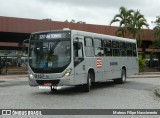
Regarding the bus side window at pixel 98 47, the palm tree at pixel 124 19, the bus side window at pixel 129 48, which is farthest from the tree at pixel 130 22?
the bus side window at pixel 98 47

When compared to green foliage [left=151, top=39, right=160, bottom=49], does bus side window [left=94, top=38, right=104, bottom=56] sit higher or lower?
lower

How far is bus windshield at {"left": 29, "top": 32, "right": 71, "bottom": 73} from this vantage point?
1744cm

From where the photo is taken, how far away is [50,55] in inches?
693

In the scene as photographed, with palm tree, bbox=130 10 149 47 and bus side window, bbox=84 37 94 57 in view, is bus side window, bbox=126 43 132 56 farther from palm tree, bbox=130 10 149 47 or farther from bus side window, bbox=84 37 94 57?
palm tree, bbox=130 10 149 47

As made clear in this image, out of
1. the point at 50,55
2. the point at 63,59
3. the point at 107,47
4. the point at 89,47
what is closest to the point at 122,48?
the point at 107,47

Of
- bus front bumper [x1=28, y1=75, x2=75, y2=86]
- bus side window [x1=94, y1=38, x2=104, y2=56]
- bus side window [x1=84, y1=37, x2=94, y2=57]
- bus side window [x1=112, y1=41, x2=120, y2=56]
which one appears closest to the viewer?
bus front bumper [x1=28, y1=75, x2=75, y2=86]

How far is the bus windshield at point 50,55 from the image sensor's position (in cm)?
1744

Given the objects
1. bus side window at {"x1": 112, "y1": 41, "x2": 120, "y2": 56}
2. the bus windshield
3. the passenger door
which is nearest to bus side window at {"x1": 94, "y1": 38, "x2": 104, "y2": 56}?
the passenger door

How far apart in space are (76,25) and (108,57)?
2238cm

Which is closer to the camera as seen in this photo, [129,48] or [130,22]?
[129,48]

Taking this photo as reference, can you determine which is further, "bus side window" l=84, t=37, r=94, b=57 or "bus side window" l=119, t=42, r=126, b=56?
"bus side window" l=119, t=42, r=126, b=56

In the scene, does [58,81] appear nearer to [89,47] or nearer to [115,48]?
[89,47]

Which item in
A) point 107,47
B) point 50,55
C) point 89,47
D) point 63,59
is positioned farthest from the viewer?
point 107,47

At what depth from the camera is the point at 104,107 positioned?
13359 mm
